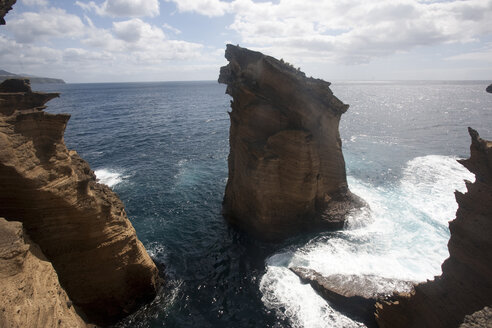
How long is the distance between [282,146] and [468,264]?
38.2 feet

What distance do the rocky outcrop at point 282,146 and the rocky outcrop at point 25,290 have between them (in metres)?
13.1

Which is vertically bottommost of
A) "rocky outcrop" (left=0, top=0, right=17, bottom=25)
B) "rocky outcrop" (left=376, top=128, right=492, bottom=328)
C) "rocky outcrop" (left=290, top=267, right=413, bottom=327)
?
"rocky outcrop" (left=290, top=267, right=413, bottom=327)

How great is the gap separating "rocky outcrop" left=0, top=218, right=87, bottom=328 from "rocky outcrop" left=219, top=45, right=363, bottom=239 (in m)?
13.1

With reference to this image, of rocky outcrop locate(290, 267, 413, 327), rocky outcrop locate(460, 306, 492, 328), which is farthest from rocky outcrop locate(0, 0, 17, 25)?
rocky outcrop locate(290, 267, 413, 327)

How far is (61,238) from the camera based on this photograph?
1162 cm

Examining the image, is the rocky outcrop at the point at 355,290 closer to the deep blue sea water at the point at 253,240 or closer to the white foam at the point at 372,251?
the white foam at the point at 372,251

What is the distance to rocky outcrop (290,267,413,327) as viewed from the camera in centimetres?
1426

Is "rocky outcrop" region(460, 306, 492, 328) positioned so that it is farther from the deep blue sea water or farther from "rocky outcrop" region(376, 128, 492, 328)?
the deep blue sea water

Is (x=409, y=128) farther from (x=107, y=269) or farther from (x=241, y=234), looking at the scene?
(x=107, y=269)

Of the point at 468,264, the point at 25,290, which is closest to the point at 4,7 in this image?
the point at 25,290

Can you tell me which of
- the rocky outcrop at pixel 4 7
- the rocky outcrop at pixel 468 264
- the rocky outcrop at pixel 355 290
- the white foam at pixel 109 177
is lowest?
the rocky outcrop at pixel 355 290

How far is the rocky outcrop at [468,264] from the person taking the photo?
990cm

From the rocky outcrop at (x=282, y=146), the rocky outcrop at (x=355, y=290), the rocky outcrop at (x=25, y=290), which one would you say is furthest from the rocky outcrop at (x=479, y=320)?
the rocky outcrop at (x=282, y=146)

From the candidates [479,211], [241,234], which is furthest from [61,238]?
[479,211]
